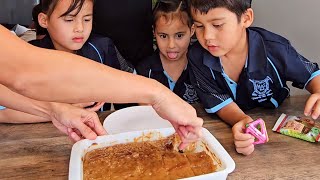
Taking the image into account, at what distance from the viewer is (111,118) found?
1.20 metres

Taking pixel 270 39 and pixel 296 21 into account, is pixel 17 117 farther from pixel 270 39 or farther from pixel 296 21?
pixel 296 21

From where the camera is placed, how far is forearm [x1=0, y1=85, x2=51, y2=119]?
108 centimetres

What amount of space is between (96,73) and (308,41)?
1.68m

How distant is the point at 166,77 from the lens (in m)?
1.78

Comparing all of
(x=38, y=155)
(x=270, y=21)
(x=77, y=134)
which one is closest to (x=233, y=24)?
(x=77, y=134)

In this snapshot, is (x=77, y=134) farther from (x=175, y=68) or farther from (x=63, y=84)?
(x=175, y=68)

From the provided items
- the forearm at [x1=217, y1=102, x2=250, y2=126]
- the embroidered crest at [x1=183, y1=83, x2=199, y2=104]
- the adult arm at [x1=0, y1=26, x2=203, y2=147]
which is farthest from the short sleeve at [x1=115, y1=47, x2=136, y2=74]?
the adult arm at [x1=0, y1=26, x2=203, y2=147]

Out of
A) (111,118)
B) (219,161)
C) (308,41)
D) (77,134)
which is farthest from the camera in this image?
(308,41)

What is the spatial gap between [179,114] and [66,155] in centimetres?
41

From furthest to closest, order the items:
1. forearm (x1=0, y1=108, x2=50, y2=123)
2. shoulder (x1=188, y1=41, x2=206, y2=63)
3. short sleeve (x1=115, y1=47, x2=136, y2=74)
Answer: short sleeve (x1=115, y1=47, x2=136, y2=74) < shoulder (x1=188, y1=41, x2=206, y2=63) < forearm (x1=0, y1=108, x2=50, y2=123)

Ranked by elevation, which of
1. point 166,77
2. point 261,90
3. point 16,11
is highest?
point 261,90

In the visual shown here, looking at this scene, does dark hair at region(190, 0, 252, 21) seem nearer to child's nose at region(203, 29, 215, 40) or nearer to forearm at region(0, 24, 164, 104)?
child's nose at region(203, 29, 215, 40)

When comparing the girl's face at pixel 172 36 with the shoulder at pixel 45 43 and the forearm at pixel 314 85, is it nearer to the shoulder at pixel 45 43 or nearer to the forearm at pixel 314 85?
the shoulder at pixel 45 43

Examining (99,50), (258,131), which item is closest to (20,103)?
(99,50)
